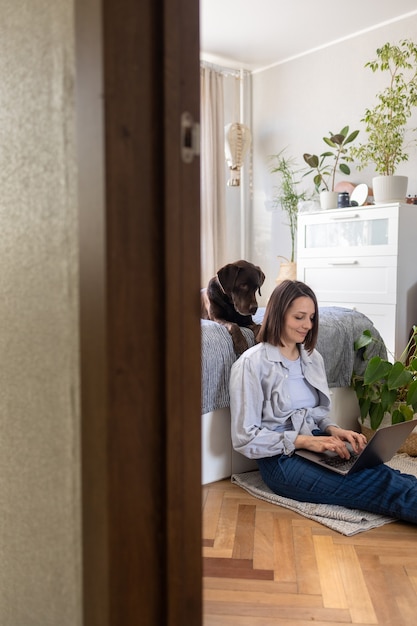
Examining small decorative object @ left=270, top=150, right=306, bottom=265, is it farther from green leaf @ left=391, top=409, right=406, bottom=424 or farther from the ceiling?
green leaf @ left=391, top=409, right=406, bottom=424

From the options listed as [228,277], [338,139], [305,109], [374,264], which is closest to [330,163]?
[338,139]

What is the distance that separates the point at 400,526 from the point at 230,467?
706 mm

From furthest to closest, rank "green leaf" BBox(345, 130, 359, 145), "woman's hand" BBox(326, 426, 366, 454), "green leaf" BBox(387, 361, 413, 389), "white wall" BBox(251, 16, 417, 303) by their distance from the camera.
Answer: "white wall" BBox(251, 16, 417, 303) < "green leaf" BBox(345, 130, 359, 145) < "green leaf" BBox(387, 361, 413, 389) < "woman's hand" BBox(326, 426, 366, 454)

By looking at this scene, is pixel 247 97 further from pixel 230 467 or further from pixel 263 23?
pixel 230 467

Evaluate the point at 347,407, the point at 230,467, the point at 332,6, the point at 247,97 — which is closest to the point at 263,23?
the point at 332,6

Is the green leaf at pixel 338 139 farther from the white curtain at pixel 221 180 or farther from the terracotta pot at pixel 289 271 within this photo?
the white curtain at pixel 221 180

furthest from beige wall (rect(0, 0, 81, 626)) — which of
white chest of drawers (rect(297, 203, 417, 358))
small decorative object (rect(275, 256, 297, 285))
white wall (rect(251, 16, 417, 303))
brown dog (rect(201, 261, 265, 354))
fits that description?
small decorative object (rect(275, 256, 297, 285))

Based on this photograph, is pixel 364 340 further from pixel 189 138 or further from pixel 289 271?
pixel 189 138

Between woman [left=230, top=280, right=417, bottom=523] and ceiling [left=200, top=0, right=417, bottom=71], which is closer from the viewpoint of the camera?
woman [left=230, top=280, right=417, bottom=523]

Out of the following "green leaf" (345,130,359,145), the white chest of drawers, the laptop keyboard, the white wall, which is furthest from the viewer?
the white wall

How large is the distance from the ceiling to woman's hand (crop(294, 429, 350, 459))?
110 inches

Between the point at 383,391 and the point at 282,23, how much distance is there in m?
3.02

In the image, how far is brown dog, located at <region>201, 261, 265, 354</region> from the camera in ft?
8.46

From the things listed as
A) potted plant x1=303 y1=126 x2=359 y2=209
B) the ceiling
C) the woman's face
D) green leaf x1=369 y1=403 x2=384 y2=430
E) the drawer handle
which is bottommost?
green leaf x1=369 y1=403 x2=384 y2=430
